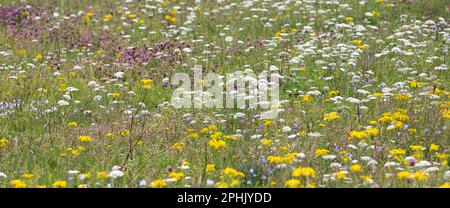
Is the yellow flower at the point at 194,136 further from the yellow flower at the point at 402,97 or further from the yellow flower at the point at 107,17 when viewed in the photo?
the yellow flower at the point at 107,17

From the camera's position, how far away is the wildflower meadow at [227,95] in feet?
20.2

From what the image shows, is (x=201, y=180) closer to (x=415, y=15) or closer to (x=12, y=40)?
(x=12, y=40)

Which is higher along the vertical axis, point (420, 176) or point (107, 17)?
point (420, 176)

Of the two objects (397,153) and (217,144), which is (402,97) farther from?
(217,144)

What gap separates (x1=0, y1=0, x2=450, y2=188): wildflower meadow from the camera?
6152 millimetres

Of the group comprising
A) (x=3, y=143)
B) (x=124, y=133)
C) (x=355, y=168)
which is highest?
(x=355, y=168)

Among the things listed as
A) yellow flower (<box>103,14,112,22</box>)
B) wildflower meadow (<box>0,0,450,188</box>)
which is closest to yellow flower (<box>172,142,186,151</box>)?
wildflower meadow (<box>0,0,450,188</box>)

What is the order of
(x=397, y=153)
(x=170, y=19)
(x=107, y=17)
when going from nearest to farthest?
1. (x=397, y=153)
2. (x=170, y=19)
3. (x=107, y=17)

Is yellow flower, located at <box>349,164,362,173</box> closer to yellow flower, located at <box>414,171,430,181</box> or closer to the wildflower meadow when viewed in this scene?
the wildflower meadow

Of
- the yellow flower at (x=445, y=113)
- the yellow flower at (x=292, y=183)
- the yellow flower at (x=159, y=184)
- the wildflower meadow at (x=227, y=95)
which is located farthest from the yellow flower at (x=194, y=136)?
the yellow flower at (x=445, y=113)

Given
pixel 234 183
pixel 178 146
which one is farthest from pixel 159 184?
pixel 178 146

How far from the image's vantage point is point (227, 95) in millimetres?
8789
